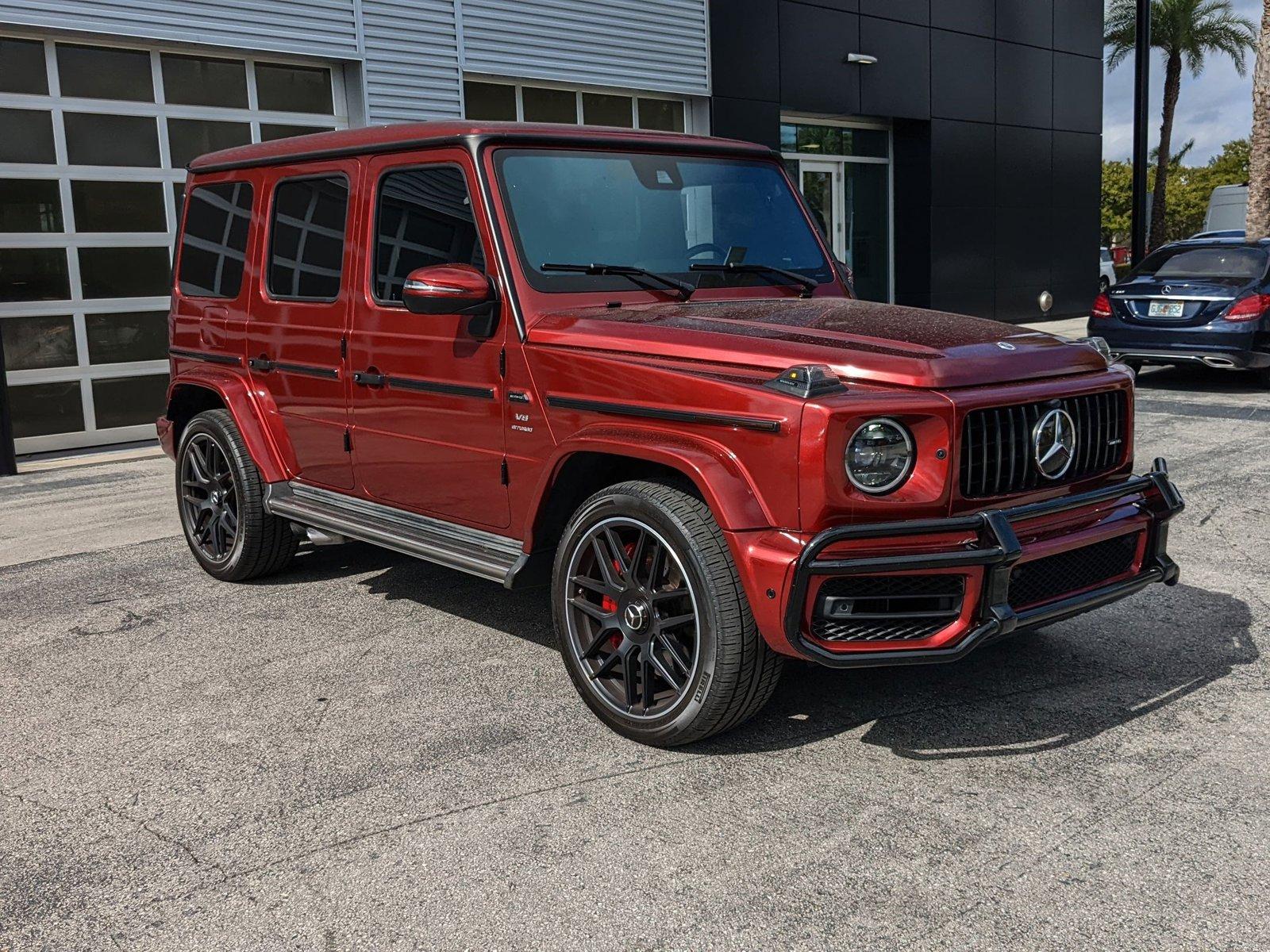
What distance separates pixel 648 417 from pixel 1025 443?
115cm

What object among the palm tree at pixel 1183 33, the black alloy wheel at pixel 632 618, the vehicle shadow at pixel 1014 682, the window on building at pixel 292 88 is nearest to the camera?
the black alloy wheel at pixel 632 618

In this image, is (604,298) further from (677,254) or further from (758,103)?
(758,103)

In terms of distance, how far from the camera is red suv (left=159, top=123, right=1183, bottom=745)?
3.54 m

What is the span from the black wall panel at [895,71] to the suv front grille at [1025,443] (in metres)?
16.2

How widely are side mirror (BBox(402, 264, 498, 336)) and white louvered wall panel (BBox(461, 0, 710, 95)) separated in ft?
32.6

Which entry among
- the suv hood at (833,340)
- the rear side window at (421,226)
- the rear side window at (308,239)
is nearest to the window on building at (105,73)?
the rear side window at (308,239)

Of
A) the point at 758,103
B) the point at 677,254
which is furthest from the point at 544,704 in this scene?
the point at 758,103

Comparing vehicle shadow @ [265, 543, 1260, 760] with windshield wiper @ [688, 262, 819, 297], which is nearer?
vehicle shadow @ [265, 543, 1260, 760]

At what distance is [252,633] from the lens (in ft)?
17.4

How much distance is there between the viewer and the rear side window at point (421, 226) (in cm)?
463

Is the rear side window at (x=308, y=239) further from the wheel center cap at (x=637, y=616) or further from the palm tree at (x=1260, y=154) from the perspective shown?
the palm tree at (x=1260, y=154)

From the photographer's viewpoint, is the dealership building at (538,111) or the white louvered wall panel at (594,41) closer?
the dealership building at (538,111)

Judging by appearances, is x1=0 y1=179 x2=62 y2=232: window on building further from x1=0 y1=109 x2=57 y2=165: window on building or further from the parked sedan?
the parked sedan

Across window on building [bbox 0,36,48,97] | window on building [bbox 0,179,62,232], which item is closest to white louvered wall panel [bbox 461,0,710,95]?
window on building [bbox 0,36,48,97]
